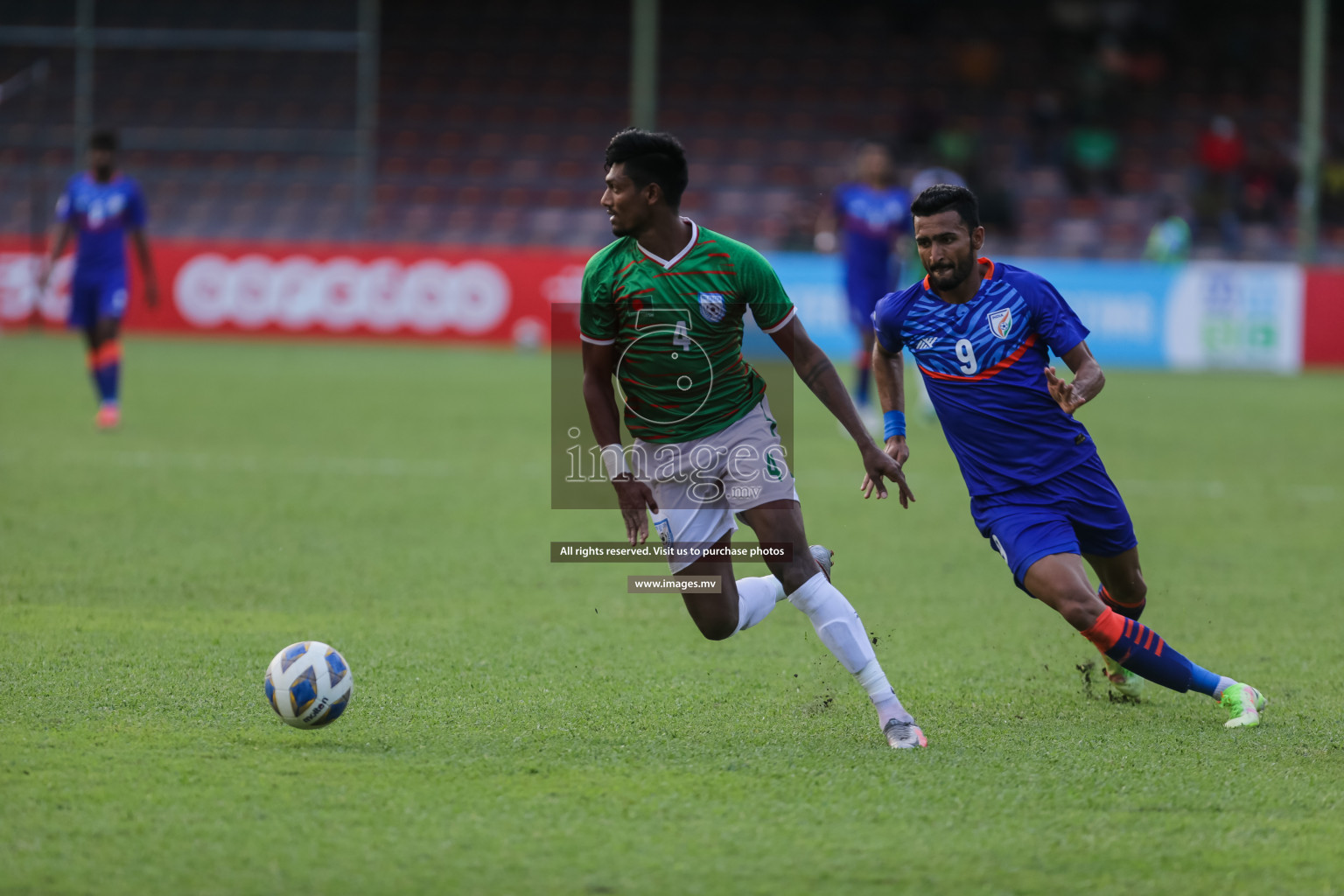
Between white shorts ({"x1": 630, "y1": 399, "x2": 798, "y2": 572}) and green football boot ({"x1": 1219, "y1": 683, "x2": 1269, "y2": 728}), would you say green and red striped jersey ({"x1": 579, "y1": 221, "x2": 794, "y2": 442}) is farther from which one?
green football boot ({"x1": 1219, "y1": 683, "x2": 1269, "y2": 728})

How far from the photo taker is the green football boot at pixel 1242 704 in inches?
205

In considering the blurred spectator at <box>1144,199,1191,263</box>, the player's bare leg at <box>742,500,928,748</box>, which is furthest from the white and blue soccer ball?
the blurred spectator at <box>1144,199,1191,263</box>

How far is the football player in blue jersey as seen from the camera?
5.03 meters

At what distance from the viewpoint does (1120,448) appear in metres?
13.2

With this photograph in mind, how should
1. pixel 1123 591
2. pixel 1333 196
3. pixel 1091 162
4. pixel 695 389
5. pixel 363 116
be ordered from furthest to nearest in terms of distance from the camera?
1. pixel 1091 162
2. pixel 363 116
3. pixel 1333 196
4. pixel 1123 591
5. pixel 695 389

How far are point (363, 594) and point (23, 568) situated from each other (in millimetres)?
1785

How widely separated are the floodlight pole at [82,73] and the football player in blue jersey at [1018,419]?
2297 cm

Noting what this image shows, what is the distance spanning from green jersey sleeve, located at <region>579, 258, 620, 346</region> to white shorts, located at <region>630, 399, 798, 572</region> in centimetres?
44

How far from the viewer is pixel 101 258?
516 inches

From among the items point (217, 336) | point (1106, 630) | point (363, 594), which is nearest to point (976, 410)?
point (1106, 630)

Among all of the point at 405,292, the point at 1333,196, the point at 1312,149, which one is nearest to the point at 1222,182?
the point at 1333,196

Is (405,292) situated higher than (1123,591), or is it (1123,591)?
(405,292)

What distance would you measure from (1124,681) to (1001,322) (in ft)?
4.98

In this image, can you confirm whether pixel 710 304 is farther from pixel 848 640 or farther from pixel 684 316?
pixel 848 640
